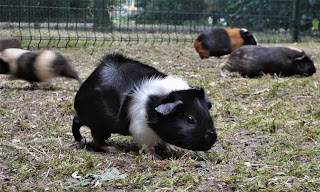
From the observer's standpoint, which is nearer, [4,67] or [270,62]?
[4,67]

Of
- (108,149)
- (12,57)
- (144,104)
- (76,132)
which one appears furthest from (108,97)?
(12,57)

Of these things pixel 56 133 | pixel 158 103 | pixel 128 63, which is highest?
pixel 128 63

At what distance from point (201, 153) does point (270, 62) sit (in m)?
3.13

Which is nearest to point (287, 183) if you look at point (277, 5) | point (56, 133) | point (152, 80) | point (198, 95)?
point (198, 95)

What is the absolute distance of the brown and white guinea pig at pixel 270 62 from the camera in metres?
5.45

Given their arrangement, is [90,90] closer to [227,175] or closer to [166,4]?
[227,175]

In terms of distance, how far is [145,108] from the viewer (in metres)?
2.47

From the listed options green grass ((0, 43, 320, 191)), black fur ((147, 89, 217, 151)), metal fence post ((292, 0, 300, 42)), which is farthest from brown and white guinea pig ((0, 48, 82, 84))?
metal fence post ((292, 0, 300, 42))

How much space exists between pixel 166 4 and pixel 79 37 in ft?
7.60

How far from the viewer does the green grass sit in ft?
6.82

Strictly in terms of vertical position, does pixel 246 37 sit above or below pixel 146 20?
below

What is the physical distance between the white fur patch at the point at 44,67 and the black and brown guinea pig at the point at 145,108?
2.26 meters

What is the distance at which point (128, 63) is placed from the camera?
2762 mm

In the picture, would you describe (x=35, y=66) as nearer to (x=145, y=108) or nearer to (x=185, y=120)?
(x=145, y=108)
